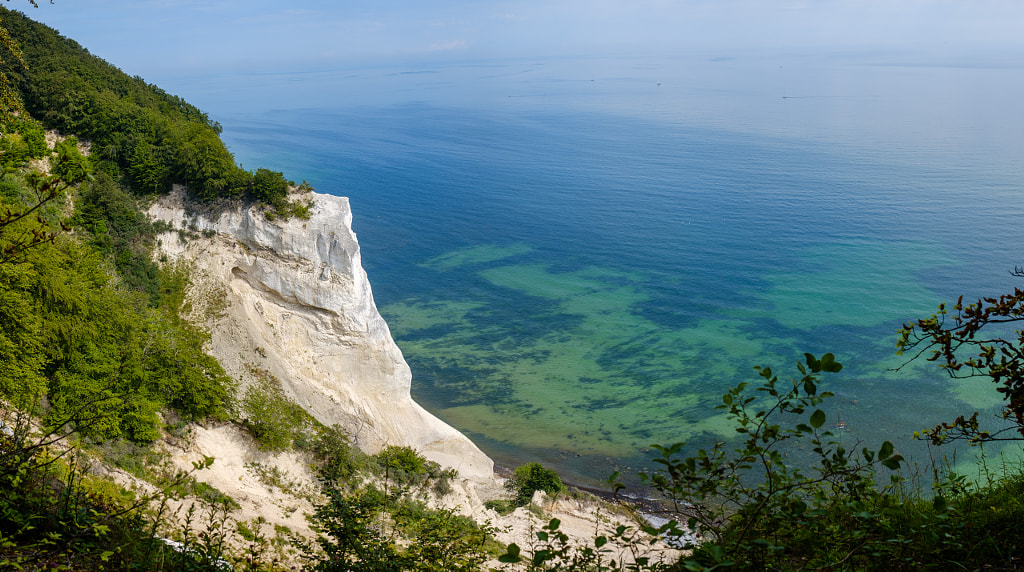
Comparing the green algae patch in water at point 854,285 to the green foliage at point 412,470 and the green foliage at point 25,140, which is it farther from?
the green foliage at point 25,140

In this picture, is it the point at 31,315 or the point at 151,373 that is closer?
the point at 31,315

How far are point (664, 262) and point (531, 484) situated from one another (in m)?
33.5

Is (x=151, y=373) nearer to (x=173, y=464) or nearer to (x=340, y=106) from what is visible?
(x=173, y=464)

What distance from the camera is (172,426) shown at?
1834 cm

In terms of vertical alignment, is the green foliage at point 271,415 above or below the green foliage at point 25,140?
below

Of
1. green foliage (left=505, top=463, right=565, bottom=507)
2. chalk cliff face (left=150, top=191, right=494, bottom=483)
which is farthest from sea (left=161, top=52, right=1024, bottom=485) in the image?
chalk cliff face (left=150, top=191, right=494, bottom=483)

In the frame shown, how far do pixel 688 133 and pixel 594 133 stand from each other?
59.8ft

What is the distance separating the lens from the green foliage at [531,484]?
26.7m

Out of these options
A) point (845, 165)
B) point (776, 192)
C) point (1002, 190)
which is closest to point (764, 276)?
point (776, 192)

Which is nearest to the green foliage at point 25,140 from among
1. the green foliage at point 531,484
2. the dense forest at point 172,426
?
the dense forest at point 172,426

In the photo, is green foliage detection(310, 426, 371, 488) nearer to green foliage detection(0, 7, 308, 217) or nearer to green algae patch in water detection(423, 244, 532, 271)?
green foliage detection(0, 7, 308, 217)

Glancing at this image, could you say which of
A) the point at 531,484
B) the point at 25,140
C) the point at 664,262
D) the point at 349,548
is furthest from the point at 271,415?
the point at 664,262

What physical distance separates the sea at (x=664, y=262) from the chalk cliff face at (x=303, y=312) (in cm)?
829

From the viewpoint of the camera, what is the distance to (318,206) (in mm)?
25047
